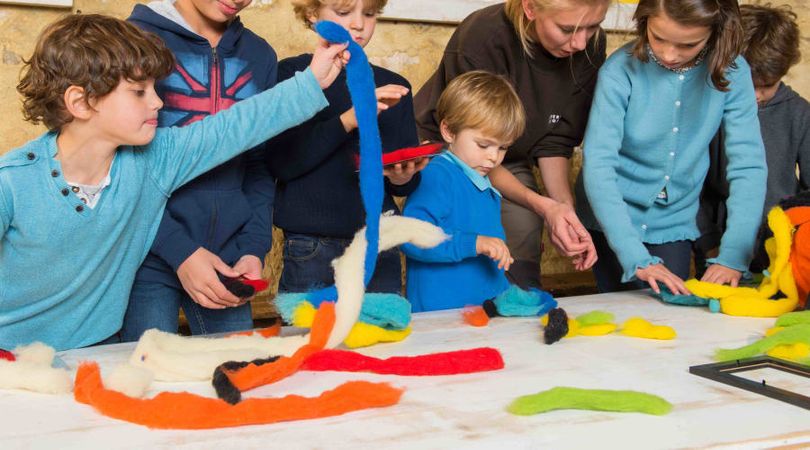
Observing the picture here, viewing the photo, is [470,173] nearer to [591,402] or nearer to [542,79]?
[542,79]

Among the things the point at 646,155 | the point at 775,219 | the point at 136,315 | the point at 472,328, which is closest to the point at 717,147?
the point at 646,155

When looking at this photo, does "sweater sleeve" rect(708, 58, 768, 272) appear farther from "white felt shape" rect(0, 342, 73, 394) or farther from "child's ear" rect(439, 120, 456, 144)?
"white felt shape" rect(0, 342, 73, 394)

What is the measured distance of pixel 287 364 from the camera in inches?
40.4

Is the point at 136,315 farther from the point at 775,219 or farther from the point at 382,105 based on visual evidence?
the point at 775,219

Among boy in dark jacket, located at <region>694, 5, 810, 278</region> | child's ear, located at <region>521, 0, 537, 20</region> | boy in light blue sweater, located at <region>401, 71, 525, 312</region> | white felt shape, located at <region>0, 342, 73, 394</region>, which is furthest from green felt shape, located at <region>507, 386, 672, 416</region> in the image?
boy in dark jacket, located at <region>694, 5, 810, 278</region>

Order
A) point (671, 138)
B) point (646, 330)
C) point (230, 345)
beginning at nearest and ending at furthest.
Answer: point (230, 345) → point (646, 330) → point (671, 138)

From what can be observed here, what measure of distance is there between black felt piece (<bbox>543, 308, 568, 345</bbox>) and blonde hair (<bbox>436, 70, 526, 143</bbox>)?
23.3 inches

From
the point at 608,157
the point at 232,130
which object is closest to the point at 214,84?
the point at 232,130

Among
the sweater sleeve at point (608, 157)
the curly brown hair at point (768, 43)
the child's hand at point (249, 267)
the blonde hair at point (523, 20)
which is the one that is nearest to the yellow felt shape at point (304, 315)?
the child's hand at point (249, 267)

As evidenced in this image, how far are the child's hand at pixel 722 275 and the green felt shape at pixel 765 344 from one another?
44 cm

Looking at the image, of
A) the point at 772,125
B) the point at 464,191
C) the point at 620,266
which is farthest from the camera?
the point at 772,125

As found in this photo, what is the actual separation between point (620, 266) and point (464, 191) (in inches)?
20.1

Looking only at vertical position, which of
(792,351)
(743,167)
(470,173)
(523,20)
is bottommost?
(792,351)

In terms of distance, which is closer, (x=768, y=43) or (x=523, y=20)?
(x=523, y=20)
